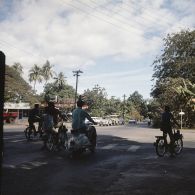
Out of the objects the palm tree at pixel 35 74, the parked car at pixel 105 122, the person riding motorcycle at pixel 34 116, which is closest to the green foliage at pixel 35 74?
the palm tree at pixel 35 74

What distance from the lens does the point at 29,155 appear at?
12.7 metres

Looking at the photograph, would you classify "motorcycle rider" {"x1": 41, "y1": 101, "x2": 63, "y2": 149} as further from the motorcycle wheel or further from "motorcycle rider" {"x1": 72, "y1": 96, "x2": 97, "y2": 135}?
the motorcycle wheel

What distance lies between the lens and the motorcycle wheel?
13328 mm

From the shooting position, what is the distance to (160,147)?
1349 cm

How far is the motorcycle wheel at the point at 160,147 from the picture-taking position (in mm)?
13328

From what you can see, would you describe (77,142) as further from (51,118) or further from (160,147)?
(160,147)

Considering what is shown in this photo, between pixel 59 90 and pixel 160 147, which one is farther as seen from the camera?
pixel 59 90

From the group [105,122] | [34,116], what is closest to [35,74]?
[105,122]

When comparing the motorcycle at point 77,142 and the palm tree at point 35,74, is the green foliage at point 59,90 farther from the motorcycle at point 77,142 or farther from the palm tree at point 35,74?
the motorcycle at point 77,142

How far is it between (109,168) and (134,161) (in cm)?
185

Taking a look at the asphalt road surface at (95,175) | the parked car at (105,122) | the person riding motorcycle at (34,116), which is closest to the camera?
the asphalt road surface at (95,175)

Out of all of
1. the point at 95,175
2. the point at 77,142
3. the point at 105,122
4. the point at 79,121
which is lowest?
the point at 95,175

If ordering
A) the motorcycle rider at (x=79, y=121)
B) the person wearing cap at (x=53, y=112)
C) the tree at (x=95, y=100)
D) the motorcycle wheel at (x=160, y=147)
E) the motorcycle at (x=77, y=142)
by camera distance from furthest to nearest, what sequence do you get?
the tree at (x=95, y=100) < the person wearing cap at (x=53, y=112) < the motorcycle wheel at (x=160, y=147) < the motorcycle rider at (x=79, y=121) < the motorcycle at (x=77, y=142)

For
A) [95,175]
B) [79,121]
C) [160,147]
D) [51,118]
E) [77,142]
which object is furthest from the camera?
[51,118]
